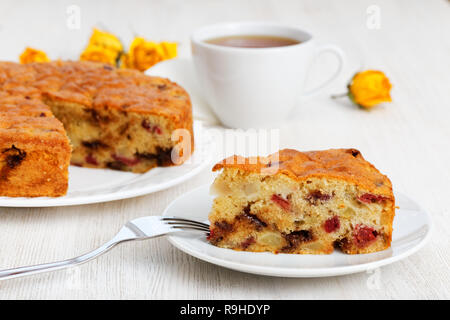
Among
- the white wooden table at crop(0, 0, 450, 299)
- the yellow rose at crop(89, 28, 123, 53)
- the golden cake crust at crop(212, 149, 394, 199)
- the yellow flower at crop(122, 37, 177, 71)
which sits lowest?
the white wooden table at crop(0, 0, 450, 299)

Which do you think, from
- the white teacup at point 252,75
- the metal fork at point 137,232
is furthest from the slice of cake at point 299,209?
the white teacup at point 252,75

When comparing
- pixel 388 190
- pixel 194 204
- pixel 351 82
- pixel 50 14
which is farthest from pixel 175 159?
pixel 50 14

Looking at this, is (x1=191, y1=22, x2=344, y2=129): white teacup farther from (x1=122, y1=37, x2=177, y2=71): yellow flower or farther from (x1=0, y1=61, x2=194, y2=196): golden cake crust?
(x1=122, y1=37, x2=177, y2=71): yellow flower

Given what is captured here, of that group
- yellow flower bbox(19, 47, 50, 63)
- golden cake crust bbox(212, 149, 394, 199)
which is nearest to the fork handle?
golden cake crust bbox(212, 149, 394, 199)

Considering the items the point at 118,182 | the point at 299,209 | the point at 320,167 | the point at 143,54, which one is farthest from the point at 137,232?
the point at 143,54

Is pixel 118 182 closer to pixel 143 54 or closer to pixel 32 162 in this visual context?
pixel 32 162

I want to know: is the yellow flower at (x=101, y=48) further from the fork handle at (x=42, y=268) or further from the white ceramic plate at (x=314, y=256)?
the fork handle at (x=42, y=268)
